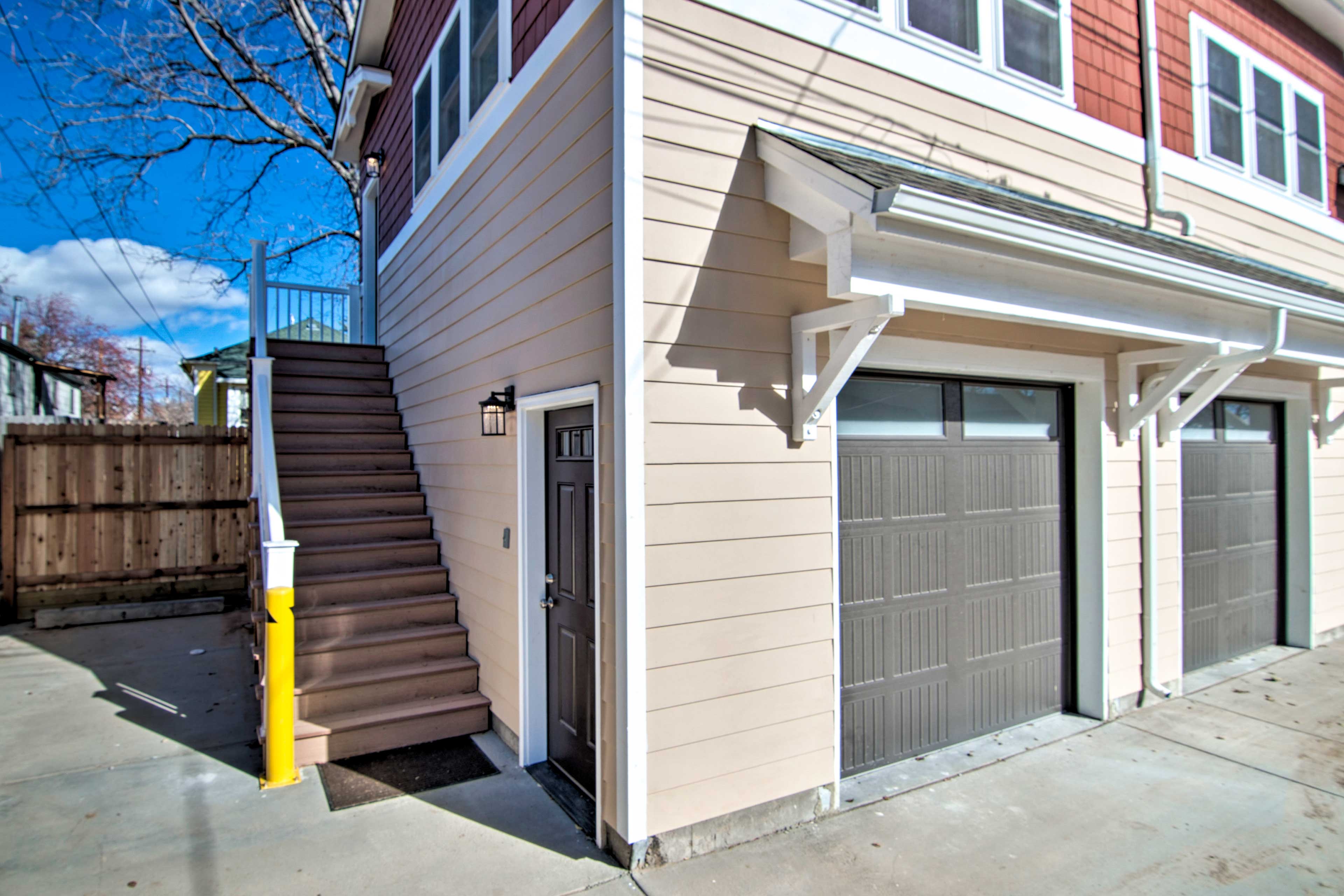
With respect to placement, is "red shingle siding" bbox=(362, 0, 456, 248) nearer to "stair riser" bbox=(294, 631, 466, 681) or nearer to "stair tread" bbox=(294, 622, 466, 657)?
"stair tread" bbox=(294, 622, 466, 657)

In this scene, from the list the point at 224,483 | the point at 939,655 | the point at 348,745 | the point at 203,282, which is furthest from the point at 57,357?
the point at 939,655

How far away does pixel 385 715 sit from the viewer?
13.5ft

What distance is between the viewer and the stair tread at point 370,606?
4.43 metres

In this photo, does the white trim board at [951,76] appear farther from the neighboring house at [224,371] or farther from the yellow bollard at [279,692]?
the neighboring house at [224,371]

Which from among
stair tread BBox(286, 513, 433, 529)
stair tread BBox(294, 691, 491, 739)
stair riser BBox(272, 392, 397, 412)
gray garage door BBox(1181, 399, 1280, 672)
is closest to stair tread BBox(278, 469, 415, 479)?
stair tread BBox(286, 513, 433, 529)

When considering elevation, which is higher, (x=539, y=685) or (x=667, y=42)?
(x=667, y=42)

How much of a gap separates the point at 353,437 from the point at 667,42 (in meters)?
4.73

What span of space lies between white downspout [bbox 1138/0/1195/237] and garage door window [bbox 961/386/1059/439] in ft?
5.52

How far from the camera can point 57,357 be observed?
2753cm

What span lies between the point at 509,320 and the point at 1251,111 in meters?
6.42

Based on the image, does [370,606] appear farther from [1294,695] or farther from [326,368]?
[1294,695]

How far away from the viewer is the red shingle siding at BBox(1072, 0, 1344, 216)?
15.3 feet

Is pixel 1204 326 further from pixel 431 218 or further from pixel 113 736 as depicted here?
pixel 113 736

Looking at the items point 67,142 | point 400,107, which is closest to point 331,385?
point 400,107
